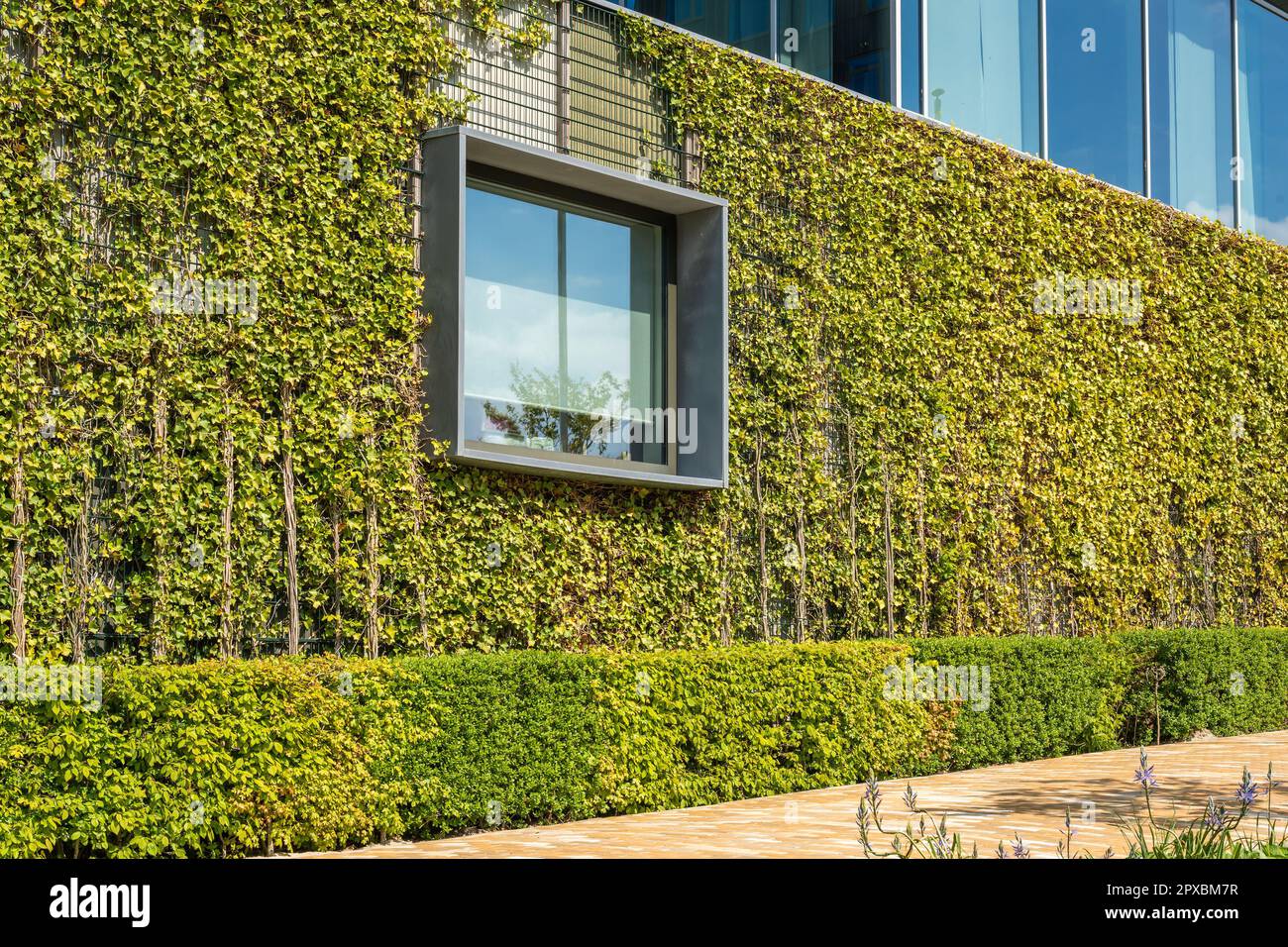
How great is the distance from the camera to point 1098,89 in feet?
55.2

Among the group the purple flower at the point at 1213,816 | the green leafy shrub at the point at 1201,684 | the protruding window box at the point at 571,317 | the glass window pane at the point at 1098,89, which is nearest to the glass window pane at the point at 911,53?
the glass window pane at the point at 1098,89

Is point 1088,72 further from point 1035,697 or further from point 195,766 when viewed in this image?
point 195,766

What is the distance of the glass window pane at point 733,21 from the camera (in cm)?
1325

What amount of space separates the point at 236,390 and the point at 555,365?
2.64 metres

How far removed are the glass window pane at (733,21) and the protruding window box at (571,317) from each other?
9.12 feet

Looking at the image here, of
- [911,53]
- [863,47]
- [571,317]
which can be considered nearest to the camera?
[571,317]

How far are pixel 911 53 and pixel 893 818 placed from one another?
8.21m

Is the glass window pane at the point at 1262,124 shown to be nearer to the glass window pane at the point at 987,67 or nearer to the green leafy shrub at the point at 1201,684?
the glass window pane at the point at 987,67

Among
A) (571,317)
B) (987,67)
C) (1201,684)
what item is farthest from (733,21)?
(1201,684)

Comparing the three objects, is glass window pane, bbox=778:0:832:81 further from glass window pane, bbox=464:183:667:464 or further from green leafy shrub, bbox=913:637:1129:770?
green leafy shrub, bbox=913:637:1129:770

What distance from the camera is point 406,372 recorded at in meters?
9.20

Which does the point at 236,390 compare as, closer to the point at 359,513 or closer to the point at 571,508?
the point at 359,513

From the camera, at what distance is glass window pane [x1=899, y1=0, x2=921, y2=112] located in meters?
14.2
